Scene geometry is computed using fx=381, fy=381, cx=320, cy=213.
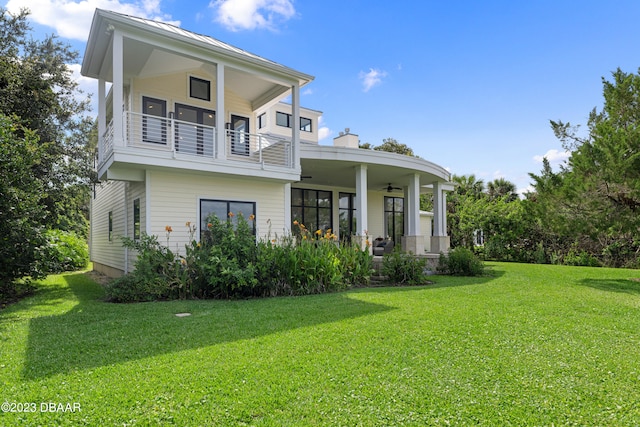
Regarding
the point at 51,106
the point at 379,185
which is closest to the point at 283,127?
the point at 379,185

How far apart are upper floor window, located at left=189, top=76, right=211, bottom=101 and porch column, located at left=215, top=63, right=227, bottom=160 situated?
97.3 inches

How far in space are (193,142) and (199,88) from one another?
2318 mm

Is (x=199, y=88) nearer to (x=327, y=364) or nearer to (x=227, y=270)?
(x=227, y=270)

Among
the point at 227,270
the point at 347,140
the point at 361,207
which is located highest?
the point at 347,140

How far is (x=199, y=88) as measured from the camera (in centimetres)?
1229

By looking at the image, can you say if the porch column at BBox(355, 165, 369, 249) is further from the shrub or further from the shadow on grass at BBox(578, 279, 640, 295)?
the shadow on grass at BBox(578, 279, 640, 295)

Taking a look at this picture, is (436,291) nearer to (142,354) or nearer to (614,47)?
(142,354)

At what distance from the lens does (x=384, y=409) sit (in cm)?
295

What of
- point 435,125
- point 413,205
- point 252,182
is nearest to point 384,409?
point 252,182

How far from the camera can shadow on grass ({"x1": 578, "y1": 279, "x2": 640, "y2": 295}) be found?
925 cm

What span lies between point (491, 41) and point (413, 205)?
6.06 meters

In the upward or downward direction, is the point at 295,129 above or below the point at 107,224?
above

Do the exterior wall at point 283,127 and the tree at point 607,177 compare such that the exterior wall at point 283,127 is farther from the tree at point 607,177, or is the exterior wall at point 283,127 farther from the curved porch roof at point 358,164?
the tree at point 607,177

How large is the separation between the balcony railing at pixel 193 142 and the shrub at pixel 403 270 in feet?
13.3
